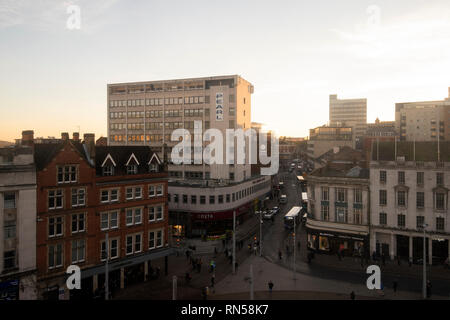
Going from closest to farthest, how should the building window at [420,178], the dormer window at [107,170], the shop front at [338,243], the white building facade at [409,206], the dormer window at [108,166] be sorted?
the dormer window at [108,166] < the dormer window at [107,170] < the white building facade at [409,206] < the building window at [420,178] < the shop front at [338,243]

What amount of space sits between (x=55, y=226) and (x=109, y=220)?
604 centimetres

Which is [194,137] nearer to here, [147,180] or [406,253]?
[147,180]

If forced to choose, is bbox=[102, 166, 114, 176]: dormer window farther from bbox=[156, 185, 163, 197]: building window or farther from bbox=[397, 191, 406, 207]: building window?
bbox=[397, 191, 406, 207]: building window

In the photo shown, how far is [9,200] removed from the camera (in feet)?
102

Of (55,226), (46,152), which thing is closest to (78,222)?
(55,226)

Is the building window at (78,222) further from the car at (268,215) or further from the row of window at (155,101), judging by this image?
the car at (268,215)

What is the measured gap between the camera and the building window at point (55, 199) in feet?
111

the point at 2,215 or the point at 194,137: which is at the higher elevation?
the point at 194,137

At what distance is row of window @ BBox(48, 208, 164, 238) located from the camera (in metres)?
33.9

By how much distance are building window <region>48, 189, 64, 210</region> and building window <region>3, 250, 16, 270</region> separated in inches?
202

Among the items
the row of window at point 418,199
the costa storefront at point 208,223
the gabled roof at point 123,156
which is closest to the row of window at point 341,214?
the row of window at point 418,199
